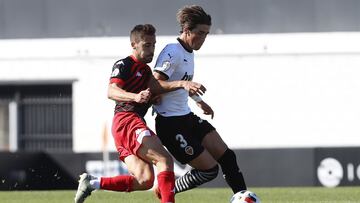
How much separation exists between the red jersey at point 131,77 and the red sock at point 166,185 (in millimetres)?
701

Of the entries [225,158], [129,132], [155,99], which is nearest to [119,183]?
[129,132]

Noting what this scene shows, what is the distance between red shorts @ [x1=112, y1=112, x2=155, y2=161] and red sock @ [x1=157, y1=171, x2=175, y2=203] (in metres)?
0.35

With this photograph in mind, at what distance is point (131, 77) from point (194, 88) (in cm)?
73

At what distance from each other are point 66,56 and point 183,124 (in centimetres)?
1694

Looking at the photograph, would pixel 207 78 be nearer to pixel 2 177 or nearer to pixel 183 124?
pixel 2 177

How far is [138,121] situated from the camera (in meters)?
9.98

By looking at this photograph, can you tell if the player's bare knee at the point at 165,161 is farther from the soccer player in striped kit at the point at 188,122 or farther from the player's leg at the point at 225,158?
the player's leg at the point at 225,158

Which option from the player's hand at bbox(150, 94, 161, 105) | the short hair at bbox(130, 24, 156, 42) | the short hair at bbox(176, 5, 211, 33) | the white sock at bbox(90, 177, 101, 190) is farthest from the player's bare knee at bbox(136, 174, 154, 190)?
the short hair at bbox(176, 5, 211, 33)

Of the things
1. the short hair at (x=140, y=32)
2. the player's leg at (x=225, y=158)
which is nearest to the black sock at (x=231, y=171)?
the player's leg at (x=225, y=158)

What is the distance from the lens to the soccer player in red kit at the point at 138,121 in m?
9.77

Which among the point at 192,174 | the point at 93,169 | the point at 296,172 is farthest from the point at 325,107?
the point at 192,174

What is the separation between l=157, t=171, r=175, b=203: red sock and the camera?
9.68 metres

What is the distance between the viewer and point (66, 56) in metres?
27.2

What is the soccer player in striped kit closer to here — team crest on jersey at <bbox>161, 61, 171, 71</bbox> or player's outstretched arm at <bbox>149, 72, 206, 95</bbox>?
team crest on jersey at <bbox>161, 61, 171, 71</bbox>
